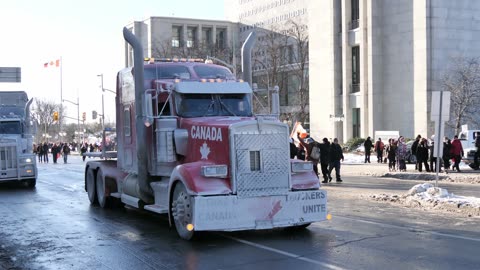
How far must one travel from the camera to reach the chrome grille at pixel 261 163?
10.1 meters

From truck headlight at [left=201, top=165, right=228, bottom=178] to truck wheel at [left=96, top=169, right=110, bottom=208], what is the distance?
6.20 meters

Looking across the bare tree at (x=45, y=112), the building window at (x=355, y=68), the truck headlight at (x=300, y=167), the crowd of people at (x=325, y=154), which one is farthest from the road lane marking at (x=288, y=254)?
the bare tree at (x=45, y=112)

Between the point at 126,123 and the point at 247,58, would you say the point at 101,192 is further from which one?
the point at 247,58

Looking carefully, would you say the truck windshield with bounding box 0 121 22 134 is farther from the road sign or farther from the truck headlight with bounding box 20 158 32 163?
the road sign

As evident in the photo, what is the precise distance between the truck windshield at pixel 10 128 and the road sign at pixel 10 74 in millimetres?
20123

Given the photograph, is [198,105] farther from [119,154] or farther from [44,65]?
[44,65]

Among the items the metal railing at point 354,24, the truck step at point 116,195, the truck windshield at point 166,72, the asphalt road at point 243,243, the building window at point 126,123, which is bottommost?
the asphalt road at point 243,243

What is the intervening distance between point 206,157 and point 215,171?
697 millimetres

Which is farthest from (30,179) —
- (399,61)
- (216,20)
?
(216,20)

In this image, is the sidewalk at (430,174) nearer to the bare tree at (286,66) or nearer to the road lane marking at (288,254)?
the road lane marking at (288,254)

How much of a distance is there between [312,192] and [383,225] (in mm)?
2117

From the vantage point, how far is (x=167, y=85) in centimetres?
Result: 1215

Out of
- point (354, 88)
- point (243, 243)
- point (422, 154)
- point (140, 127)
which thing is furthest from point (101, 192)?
point (354, 88)

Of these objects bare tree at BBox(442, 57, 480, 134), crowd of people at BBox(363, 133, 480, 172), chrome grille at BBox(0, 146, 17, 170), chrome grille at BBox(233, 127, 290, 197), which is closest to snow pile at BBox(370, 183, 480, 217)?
chrome grille at BBox(233, 127, 290, 197)
